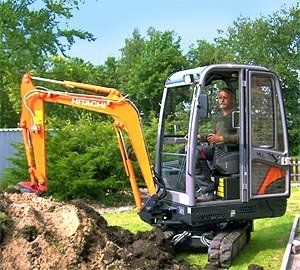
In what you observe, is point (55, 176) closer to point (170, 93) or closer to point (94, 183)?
point (94, 183)

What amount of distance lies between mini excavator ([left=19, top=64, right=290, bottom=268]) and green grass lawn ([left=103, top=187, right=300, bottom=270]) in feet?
0.53

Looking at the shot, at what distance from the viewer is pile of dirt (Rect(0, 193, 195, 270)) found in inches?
266

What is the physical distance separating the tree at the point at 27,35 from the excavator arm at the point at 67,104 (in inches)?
601

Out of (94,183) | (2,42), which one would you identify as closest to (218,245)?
(94,183)

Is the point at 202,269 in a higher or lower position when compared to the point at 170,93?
lower

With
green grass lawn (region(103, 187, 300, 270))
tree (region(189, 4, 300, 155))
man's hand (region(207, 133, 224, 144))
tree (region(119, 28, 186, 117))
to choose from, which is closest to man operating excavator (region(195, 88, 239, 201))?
man's hand (region(207, 133, 224, 144))

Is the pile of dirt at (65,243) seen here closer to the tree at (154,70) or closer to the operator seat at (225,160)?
the operator seat at (225,160)

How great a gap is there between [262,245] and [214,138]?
199cm

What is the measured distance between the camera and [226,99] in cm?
817

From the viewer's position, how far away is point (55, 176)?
46.3ft

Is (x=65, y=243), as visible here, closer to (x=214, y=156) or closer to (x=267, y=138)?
(x=214, y=156)

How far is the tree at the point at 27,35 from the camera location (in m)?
23.2

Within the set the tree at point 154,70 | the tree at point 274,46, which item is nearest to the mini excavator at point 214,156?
the tree at point 274,46

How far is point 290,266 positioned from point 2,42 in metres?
18.7
